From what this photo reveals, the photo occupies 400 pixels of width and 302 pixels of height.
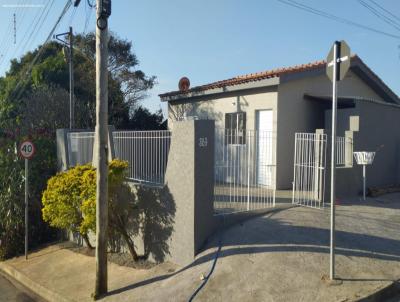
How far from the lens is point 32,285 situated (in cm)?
788

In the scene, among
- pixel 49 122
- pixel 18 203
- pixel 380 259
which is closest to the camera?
pixel 380 259

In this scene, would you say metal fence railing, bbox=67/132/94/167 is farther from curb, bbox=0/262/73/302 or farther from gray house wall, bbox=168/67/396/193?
gray house wall, bbox=168/67/396/193

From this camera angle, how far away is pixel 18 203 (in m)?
10.5

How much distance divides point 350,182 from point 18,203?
8.42 metres

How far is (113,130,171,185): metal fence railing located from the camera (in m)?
7.72

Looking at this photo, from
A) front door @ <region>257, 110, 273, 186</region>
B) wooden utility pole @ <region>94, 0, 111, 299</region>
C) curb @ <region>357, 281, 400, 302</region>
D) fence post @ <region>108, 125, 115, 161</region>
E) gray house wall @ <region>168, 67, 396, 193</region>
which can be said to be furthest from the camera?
gray house wall @ <region>168, 67, 396, 193</region>

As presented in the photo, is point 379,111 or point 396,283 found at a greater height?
point 379,111

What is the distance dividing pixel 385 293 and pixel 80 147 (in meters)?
8.04

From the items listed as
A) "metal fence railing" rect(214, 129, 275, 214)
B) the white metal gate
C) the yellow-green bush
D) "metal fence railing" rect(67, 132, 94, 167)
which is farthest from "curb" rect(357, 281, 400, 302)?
"metal fence railing" rect(67, 132, 94, 167)

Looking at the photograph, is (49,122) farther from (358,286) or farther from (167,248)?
(358,286)

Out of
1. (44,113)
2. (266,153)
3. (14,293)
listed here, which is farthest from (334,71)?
(44,113)

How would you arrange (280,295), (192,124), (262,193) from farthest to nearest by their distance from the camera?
(262,193), (192,124), (280,295)

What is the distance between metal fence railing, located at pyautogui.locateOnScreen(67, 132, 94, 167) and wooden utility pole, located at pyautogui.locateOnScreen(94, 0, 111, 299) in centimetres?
402

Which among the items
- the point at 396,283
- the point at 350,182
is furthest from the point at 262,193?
the point at 396,283
